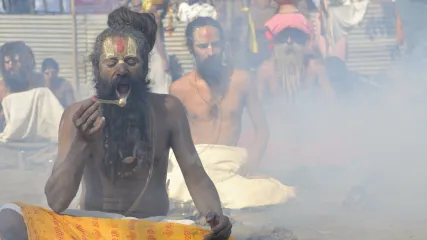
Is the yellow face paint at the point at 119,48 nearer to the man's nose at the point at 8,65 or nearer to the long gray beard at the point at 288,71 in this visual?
the long gray beard at the point at 288,71

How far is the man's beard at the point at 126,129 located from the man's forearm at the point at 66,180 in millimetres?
192

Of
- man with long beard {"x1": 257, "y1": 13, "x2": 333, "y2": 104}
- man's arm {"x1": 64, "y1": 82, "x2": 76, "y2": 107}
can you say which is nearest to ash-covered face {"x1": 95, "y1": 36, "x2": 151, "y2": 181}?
man with long beard {"x1": 257, "y1": 13, "x2": 333, "y2": 104}

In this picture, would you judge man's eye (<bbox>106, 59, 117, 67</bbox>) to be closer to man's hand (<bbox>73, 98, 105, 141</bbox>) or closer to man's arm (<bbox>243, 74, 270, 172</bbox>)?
man's hand (<bbox>73, 98, 105, 141</bbox>)

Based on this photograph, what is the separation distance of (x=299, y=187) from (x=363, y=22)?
3.80m

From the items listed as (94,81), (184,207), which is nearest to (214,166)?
(184,207)

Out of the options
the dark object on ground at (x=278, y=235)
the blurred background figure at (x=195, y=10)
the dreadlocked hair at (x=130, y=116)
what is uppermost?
the dreadlocked hair at (x=130, y=116)

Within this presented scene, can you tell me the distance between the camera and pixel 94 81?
13.2ft

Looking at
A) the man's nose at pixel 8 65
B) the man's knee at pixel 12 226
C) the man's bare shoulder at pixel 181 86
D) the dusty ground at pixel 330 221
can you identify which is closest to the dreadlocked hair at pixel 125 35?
the man's knee at pixel 12 226

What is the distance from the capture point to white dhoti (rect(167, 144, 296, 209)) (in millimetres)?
7000

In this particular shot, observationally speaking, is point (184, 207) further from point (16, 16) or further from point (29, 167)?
point (16, 16)

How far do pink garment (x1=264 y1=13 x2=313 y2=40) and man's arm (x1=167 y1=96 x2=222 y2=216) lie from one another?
6266 millimetres

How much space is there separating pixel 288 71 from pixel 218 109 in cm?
221

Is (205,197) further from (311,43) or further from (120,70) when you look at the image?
(311,43)

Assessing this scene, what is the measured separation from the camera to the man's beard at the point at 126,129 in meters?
3.82
